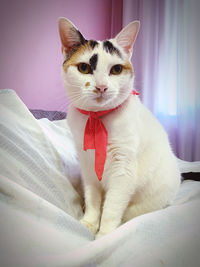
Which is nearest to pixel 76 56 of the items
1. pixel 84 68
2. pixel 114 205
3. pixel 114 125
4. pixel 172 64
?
pixel 84 68

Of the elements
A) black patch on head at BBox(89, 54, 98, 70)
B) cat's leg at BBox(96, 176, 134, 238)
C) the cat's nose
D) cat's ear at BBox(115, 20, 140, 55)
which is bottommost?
cat's leg at BBox(96, 176, 134, 238)

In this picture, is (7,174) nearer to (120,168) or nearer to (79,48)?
(120,168)

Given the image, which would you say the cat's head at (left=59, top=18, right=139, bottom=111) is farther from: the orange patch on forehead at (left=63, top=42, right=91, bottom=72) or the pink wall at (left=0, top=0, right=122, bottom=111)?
the pink wall at (left=0, top=0, right=122, bottom=111)

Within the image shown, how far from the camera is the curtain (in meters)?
2.12

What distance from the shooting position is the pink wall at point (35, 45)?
Answer: 5.48ft

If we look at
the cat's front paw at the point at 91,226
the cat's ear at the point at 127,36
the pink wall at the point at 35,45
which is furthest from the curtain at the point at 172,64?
the cat's front paw at the point at 91,226

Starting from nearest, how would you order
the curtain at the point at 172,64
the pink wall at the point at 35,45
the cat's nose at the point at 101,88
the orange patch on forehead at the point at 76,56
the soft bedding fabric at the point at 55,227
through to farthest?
the soft bedding fabric at the point at 55,227, the cat's nose at the point at 101,88, the orange patch on forehead at the point at 76,56, the pink wall at the point at 35,45, the curtain at the point at 172,64

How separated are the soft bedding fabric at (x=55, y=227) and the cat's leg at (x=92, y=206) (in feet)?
0.19

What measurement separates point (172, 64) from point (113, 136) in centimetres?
174

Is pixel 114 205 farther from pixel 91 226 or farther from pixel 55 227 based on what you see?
pixel 55 227

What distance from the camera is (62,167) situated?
1104mm

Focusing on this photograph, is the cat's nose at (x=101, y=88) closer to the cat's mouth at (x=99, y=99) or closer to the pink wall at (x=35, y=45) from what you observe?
the cat's mouth at (x=99, y=99)

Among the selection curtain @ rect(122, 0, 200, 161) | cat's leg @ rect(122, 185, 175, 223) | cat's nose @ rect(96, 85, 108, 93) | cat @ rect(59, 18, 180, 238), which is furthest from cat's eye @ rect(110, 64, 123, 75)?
curtain @ rect(122, 0, 200, 161)

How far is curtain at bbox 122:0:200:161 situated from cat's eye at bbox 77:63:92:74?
145cm
